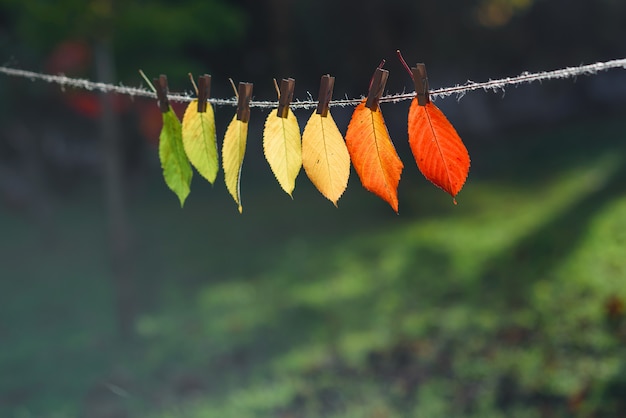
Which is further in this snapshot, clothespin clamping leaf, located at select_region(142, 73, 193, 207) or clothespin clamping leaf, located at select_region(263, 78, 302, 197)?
clothespin clamping leaf, located at select_region(142, 73, 193, 207)

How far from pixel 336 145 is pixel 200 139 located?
0.93ft

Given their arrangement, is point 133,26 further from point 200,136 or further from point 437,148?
point 437,148

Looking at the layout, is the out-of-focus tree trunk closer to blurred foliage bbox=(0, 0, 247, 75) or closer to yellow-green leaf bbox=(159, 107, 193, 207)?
blurred foliage bbox=(0, 0, 247, 75)

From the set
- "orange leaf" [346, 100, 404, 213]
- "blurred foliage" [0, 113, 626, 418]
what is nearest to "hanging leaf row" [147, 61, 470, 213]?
"orange leaf" [346, 100, 404, 213]

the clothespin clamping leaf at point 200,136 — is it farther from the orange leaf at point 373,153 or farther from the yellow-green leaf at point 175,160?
the orange leaf at point 373,153

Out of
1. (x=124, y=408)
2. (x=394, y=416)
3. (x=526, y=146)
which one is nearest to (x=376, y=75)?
(x=394, y=416)

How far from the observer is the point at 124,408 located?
4.16 m

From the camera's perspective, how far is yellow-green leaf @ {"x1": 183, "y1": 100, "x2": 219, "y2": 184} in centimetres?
140

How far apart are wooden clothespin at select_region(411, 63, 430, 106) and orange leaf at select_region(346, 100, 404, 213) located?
82 millimetres

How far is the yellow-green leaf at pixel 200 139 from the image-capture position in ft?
4.58

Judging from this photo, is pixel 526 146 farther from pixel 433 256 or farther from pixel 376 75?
pixel 376 75

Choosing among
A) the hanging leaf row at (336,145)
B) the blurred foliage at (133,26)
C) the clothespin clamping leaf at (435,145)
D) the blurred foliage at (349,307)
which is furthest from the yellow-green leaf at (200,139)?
the blurred foliage at (133,26)

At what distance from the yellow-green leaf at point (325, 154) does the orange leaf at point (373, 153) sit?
2 centimetres

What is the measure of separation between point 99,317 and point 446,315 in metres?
2.52
